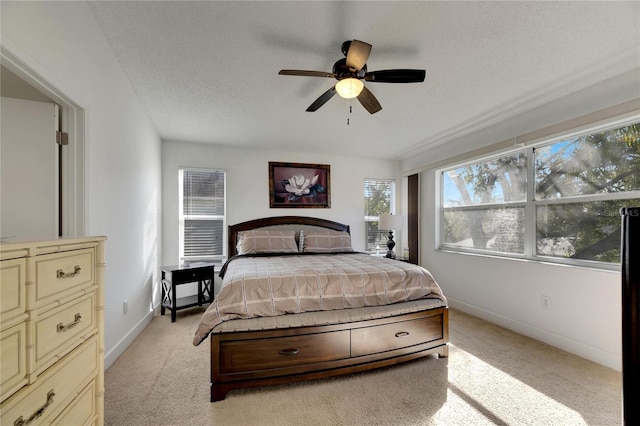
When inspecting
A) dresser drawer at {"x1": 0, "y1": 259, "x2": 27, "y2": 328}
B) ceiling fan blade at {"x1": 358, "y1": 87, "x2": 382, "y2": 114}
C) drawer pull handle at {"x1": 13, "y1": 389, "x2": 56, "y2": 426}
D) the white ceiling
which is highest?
the white ceiling

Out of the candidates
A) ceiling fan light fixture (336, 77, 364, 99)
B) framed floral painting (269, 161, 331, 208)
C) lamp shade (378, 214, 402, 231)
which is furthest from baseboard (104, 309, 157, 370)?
lamp shade (378, 214, 402, 231)

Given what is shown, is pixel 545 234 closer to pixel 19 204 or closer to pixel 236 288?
pixel 236 288

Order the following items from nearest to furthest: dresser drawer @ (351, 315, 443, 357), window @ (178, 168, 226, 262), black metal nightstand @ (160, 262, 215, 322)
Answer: dresser drawer @ (351, 315, 443, 357), black metal nightstand @ (160, 262, 215, 322), window @ (178, 168, 226, 262)

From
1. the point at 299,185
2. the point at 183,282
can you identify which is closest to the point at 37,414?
the point at 183,282

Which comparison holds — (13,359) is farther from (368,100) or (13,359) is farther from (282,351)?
(368,100)

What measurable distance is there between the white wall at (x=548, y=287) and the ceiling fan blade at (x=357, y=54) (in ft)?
7.37

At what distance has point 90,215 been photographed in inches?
71.4

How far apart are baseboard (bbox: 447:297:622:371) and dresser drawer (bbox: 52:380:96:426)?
3.63 meters

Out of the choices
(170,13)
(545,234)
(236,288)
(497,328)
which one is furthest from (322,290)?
(545,234)

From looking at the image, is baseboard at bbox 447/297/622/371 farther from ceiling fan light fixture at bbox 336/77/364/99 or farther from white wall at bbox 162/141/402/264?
ceiling fan light fixture at bbox 336/77/364/99

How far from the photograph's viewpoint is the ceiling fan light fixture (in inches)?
75.6

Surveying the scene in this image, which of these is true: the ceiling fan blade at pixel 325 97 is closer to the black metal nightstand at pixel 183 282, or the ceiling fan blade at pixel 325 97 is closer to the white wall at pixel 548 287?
the white wall at pixel 548 287

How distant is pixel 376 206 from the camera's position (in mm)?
5180

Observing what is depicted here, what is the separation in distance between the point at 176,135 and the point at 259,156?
4.09 ft
